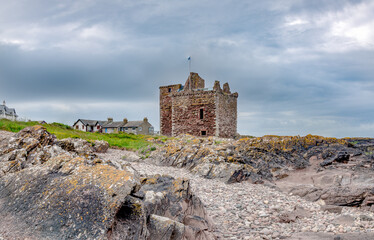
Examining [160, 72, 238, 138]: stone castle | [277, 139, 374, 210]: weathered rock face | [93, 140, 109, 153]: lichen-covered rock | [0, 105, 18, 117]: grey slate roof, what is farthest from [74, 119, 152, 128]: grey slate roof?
[277, 139, 374, 210]: weathered rock face

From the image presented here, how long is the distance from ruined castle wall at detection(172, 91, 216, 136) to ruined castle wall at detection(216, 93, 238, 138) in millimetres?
708

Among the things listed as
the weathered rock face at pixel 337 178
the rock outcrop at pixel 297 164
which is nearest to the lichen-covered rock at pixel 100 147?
the rock outcrop at pixel 297 164

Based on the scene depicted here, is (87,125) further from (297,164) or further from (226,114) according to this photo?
(297,164)

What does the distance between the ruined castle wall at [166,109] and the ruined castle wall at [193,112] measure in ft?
10.9

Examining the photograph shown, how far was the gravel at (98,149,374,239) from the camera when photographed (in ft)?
23.9

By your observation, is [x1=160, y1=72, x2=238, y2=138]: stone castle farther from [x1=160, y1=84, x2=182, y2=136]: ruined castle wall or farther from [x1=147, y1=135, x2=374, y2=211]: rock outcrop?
[x1=147, y1=135, x2=374, y2=211]: rock outcrop

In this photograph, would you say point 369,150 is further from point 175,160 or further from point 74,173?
point 74,173

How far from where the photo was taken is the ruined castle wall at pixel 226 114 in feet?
112

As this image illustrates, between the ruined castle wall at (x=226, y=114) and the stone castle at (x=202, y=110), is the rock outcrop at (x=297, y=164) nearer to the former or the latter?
the ruined castle wall at (x=226, y=114)

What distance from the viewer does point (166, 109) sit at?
133 feet

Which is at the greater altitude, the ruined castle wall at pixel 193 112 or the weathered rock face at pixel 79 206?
the ruined castle wall at pixel 193 112

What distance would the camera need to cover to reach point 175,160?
17.4m

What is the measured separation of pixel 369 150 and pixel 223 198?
11758 millimetres

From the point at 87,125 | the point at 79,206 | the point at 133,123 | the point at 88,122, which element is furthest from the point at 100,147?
the point at 88,122
